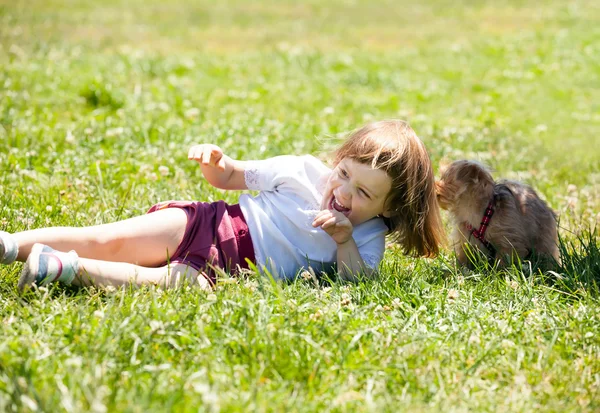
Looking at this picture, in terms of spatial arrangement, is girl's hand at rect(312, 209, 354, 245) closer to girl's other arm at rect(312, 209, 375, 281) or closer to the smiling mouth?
girl's other arm at rect(312, 209, 375, 281)

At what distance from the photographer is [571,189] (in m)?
6.20

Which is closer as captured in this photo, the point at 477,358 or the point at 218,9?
the point at 477,358

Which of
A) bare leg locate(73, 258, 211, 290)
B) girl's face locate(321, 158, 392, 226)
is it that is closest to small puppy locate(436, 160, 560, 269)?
girl's face locate(321, 158, 392, 226)

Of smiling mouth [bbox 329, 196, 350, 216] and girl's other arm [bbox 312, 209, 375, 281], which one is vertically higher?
smiling mouth [bbox 329, 196, 350, 216]

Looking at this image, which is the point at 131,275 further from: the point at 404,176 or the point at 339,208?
the point at 404,176

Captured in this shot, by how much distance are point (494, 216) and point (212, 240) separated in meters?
1.73

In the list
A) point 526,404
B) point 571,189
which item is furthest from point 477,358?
point 571,189

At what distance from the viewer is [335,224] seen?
4.21 meters

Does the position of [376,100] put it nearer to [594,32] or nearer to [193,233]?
[193,233]

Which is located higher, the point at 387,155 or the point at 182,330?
the point at 387,155

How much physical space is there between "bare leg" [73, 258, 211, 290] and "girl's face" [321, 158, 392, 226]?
86 centimetres

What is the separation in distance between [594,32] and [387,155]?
1338 cm

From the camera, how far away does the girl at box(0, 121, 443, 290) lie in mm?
4207

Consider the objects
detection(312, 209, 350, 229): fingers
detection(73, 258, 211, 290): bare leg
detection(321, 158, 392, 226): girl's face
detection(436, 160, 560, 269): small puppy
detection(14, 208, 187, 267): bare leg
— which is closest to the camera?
detection(73, 258, 211, 290): bare leg
